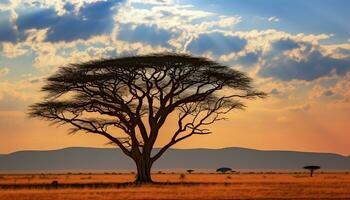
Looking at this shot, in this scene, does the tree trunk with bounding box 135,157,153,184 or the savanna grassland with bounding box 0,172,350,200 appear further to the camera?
the tree trunk with bounding box 135,157,153,184

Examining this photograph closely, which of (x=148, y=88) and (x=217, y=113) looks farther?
(x=217, y=113)

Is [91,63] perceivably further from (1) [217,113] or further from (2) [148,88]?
(1) [217,113]

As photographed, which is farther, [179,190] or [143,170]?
[143,170]

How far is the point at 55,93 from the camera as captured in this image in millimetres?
70562

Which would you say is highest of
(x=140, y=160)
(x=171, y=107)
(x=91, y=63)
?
(x=91, y=63)

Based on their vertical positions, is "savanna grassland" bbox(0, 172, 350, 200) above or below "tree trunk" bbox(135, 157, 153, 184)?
below

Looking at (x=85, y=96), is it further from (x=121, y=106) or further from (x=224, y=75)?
(x=224, y=75)

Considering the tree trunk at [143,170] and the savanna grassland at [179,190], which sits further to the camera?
the tree trunk at [143,170]

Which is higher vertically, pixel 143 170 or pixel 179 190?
pixel 143 170

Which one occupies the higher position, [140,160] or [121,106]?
[121,106]

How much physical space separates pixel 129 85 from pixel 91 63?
4.11 meters

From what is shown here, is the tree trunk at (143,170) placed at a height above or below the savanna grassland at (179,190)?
above

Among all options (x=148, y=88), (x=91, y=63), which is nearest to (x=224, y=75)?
(x=148, y=88)

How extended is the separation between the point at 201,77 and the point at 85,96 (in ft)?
35.5
